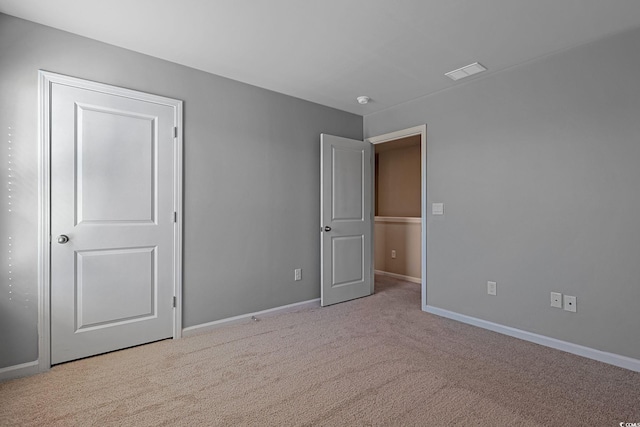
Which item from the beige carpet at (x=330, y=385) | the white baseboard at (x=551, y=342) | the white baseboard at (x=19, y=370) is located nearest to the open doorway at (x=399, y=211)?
the white baseboard at (x=551, y=342)

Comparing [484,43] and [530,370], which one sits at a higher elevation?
[484,43]

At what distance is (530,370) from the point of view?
2201 millimetres

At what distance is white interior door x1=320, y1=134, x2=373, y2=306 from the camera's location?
372cm

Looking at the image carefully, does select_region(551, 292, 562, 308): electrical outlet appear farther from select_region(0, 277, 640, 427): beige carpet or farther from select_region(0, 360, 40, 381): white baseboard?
select_region(0, 360, 40, 381): white baseboard

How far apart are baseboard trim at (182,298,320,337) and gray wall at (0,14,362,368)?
0.05m

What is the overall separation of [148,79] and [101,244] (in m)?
1.42

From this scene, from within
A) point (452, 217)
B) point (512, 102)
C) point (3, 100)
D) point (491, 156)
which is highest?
point (512, 102)

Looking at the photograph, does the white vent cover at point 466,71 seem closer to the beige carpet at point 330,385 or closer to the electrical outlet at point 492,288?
the electrical outlet at point 492,288

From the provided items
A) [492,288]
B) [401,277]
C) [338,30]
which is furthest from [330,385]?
[401,277]

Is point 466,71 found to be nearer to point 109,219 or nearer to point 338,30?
point 338,30

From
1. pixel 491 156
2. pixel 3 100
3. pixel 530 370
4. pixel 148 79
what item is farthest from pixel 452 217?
pixel 3 100

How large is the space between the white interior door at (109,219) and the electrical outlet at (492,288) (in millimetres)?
2959

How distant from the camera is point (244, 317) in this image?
3168 mm

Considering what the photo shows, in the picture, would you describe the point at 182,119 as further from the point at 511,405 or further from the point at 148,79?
the point at 511,405
